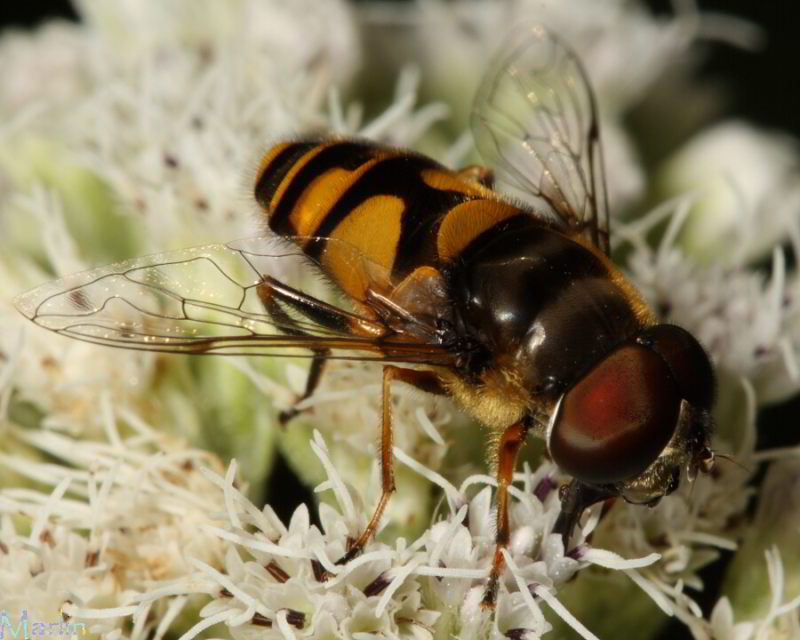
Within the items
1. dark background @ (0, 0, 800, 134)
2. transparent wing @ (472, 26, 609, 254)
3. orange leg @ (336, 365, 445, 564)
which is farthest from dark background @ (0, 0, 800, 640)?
orange leg @ (336, 365, 445, 564)

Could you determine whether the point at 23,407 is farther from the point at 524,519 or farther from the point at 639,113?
the point at 639,113

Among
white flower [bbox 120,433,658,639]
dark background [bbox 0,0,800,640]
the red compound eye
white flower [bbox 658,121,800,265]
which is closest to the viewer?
the red compound eye

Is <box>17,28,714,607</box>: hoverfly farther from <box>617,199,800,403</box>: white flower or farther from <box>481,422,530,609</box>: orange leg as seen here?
<box>617,199,800,403</box>: white flower

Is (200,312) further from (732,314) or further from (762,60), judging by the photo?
(762,60)

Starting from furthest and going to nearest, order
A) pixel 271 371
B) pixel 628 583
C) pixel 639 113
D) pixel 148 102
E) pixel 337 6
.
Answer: pixel 639 113
pixel 337 6
pixel 148 102
pixel 271 371
pixel 628 583

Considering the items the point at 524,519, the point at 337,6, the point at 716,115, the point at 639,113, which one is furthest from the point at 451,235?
the point at 716,115

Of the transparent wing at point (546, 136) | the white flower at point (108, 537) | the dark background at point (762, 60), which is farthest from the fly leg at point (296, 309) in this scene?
the dark background at point (762, 60)

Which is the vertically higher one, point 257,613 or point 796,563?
point 257,613
